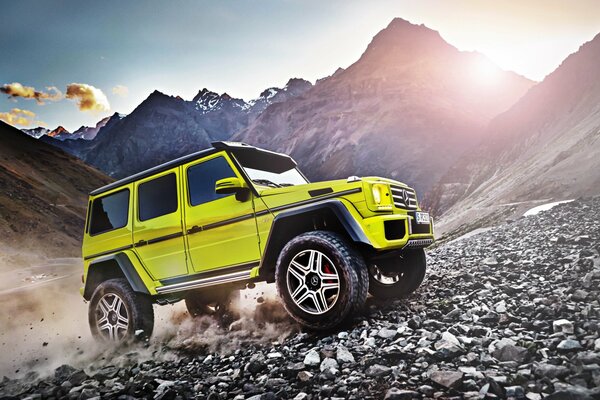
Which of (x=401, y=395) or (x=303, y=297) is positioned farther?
(x=303, y=297)

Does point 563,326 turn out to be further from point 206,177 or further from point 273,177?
point 206,177

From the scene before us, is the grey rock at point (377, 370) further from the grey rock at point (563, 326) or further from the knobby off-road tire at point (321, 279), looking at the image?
the grey rock at point (563, 326)

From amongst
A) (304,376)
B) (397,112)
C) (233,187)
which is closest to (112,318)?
(233,187)

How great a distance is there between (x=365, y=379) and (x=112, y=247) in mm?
4620

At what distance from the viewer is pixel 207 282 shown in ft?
15.6

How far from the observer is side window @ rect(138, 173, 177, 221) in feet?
17.3

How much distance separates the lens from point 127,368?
14.0 ft

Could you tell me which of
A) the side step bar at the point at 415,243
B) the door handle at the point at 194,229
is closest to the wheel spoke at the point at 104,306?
the door handle at the point at 194,229

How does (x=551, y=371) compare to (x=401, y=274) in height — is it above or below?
below

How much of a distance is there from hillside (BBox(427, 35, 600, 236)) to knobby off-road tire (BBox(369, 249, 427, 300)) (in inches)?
467

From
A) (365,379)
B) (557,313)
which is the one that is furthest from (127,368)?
(557,313)

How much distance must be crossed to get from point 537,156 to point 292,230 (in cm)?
3006

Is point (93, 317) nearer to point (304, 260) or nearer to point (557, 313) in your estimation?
point (304, 260)

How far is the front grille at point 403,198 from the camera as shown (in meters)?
4.41
